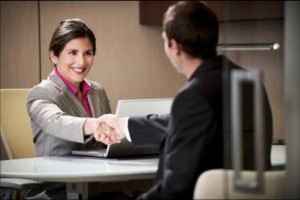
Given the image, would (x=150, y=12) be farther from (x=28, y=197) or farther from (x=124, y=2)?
(x=28, y=197)

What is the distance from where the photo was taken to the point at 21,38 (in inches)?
232

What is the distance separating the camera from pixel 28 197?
10.9 ft

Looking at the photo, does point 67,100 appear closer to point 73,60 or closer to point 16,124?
point 73,60

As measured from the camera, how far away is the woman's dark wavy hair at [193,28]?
105 inches

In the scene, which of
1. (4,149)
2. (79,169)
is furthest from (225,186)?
(4,149)

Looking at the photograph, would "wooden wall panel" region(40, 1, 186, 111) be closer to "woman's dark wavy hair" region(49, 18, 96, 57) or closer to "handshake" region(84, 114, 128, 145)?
"woman's dark wavy hair" region(49, 18, 96, 57)

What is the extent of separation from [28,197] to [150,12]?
2.69 metres

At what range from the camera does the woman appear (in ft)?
10.8

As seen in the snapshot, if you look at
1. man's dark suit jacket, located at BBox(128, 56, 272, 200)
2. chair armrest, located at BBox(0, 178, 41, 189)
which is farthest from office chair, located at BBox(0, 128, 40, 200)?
man's dark suit jacket, located at BBox(128, 56, 272, 200)

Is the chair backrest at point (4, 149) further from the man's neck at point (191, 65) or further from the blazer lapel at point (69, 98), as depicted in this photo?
the man's neck at point (191, 65)

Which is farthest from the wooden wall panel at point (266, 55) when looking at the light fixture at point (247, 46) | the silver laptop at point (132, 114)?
the silver laptop at point (132, 114)

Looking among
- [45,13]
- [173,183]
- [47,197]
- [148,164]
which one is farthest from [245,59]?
[45,13]

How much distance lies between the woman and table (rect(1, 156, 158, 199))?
17cm

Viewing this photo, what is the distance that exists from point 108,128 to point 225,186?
3.22 feet
